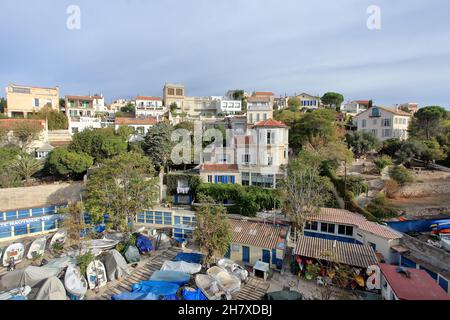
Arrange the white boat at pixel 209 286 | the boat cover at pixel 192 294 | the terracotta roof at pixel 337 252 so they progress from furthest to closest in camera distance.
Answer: the terracotta roof at pixel 337 252
the white boat at pixel 209 286
the boat cover at pixel 192 294

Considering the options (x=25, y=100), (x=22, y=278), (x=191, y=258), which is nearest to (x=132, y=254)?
(x=191, y=258)

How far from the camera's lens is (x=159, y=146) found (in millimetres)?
31203

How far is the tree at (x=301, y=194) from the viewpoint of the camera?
19469 mm

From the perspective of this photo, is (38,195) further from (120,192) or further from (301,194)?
(301,194)

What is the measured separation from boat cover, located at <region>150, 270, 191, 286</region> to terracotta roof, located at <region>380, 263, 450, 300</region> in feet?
32.2

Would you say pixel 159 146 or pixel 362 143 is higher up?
pixel 362 143

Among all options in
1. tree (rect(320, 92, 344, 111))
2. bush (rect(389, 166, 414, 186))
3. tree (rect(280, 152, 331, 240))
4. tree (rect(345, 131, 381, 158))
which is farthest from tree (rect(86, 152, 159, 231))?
tree (rect(320, 92, 344, 111))

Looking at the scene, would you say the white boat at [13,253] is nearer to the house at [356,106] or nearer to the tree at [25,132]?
the tree at [25,132]

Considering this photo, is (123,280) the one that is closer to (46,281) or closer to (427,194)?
(46,281)

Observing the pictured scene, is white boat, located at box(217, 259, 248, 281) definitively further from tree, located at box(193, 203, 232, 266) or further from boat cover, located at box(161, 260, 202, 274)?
boat cover, located at box(161, 260, 202, 274)

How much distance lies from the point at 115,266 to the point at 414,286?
1529 cm

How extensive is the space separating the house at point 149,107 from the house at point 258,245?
4679 centimetres

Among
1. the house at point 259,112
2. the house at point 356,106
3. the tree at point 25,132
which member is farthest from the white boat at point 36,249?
the house at point 356,106
